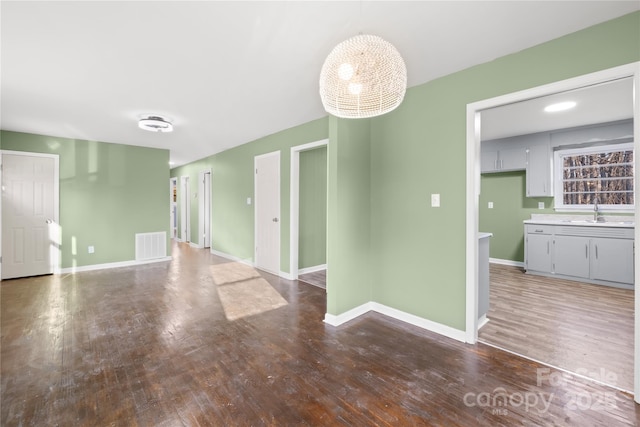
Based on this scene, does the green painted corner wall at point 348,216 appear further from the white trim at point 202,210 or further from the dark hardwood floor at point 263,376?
the white trim at point 202,210

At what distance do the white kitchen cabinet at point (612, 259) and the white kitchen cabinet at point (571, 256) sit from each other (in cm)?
9

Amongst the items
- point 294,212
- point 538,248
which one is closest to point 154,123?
point 294,212

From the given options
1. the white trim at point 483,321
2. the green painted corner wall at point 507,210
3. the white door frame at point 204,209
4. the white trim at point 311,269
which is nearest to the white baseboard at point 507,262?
the green painted corner wall at point 507,210

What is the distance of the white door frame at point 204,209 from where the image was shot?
282 inches

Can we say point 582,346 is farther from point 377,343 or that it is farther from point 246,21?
point 246,21

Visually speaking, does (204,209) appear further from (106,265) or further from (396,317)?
(396,317)

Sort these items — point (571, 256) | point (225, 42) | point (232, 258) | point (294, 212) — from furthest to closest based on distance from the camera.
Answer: point (232, 258) → point (294, 212) → point (571, 256) → point (225, 42)

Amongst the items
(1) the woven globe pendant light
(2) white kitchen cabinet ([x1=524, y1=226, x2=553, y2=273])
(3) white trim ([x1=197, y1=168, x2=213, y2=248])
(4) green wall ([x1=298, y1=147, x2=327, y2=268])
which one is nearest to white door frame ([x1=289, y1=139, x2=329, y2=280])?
(4) green wall ([x1=298, y1=147, x2=327, y2=268])

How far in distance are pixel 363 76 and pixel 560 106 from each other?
3600 millimetres

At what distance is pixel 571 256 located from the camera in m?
4.24

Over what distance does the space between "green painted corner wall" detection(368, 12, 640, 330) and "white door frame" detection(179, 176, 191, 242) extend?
656 cm

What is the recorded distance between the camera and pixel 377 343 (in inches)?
95.7

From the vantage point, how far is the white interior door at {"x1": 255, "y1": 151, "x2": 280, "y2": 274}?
15.4 ft

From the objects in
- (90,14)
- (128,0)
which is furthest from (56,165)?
(128,0)
